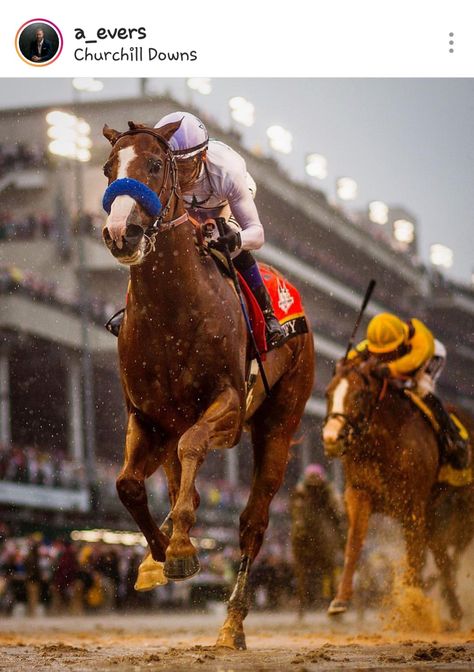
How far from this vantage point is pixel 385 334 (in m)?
11.1

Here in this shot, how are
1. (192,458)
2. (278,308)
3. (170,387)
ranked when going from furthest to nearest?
(278,308) < (170,387) < (192,458)

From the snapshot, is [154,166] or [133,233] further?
[154,166]

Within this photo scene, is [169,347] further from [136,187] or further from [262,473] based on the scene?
[262,473]

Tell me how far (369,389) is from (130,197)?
4540 mm

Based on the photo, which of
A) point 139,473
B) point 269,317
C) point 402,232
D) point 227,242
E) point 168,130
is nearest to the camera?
point 168,130

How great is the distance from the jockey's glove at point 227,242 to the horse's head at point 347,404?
3.01 m

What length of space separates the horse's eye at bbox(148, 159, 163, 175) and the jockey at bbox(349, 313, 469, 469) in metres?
4.35

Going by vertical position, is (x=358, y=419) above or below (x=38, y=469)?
below

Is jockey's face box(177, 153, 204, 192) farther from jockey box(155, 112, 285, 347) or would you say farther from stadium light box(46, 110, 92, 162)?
stadium light box(46, 110, 92, 162)

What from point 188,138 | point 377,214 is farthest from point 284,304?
point 377,214

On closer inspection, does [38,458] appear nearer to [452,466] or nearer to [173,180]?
[452,466]

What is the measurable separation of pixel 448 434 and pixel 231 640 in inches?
175

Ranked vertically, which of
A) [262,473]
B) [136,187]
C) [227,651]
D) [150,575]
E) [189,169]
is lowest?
[227,651]
